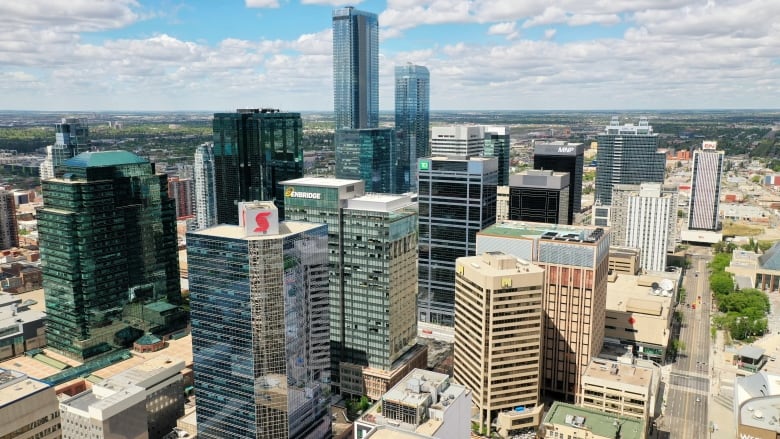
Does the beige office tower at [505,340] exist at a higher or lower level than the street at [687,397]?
higher

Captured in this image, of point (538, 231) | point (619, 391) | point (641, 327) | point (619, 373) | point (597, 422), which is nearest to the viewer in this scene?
point (597, 422)

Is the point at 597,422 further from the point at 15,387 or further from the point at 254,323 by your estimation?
the point at 15,387

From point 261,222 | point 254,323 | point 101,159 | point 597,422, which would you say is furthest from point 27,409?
point 597,422

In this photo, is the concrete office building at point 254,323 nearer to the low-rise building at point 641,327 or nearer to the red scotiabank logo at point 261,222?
the red scotiabank logo at point 261,222

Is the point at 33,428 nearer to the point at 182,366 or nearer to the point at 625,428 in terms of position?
the point at 182,366

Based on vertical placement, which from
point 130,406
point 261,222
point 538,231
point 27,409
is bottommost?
point 130,406

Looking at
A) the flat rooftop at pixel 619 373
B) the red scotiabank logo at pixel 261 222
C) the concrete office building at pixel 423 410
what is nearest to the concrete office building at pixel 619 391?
the flat rooftop at pixel 619 373

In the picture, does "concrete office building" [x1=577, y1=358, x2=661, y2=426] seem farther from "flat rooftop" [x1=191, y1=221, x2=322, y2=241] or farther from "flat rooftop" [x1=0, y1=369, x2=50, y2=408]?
"flat rooftop" [x1=0, y1=369, x2=50, y2=408]

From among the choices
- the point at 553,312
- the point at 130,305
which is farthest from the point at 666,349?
the point at 130,305
